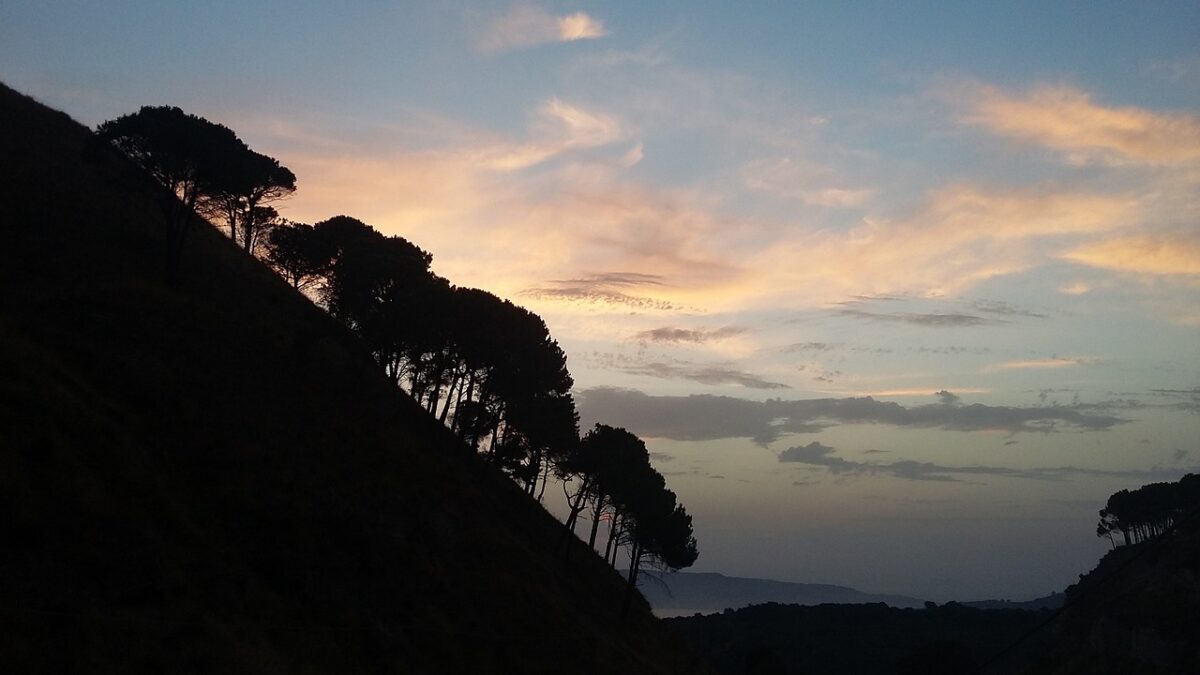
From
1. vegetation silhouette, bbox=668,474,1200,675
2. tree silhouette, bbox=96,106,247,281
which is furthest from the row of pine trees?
vegetation silhouette, bbox=668,474,1200,675

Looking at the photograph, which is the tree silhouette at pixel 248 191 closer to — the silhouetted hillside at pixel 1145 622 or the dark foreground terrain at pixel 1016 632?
the dark foreground terrain at pixel 1016 632

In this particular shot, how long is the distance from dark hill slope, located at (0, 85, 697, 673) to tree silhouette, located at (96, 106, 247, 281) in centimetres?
237

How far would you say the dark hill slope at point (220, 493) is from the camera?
67.1ft

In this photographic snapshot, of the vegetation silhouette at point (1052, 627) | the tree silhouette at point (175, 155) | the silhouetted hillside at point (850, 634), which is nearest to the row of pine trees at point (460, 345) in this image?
the tree silhouette at point (175, 155)

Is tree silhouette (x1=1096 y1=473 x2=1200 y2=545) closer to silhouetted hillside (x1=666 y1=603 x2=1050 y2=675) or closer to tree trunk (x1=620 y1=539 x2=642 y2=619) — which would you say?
silhouetted hillside (x1=666 y1=603 x2=1050 y2=675)

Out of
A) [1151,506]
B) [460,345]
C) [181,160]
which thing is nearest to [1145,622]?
[1151,506]

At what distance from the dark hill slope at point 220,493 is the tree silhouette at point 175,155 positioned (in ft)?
7.77

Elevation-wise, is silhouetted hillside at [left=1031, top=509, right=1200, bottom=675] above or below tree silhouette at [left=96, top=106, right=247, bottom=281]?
below

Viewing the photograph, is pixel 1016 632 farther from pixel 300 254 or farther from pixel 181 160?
pixel 181 160

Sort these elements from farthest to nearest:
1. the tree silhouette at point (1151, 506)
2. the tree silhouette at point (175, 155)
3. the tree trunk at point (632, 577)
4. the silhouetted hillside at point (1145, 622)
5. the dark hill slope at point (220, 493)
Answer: the tree silhouette at point (1151, 506), the silhouetted hillside at point (1145, 622), the tree trunk at point (632, 577), the tree silhouette at point (175, 155), the dark hill slope at point (220, 493)

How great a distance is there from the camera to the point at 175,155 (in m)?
50.0

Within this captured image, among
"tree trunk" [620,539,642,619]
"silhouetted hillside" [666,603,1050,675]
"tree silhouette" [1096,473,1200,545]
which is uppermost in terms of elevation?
"tree silhouette" [1096,473,1200,545]

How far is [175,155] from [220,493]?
94.9 feet

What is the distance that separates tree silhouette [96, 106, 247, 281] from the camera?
49938mm
